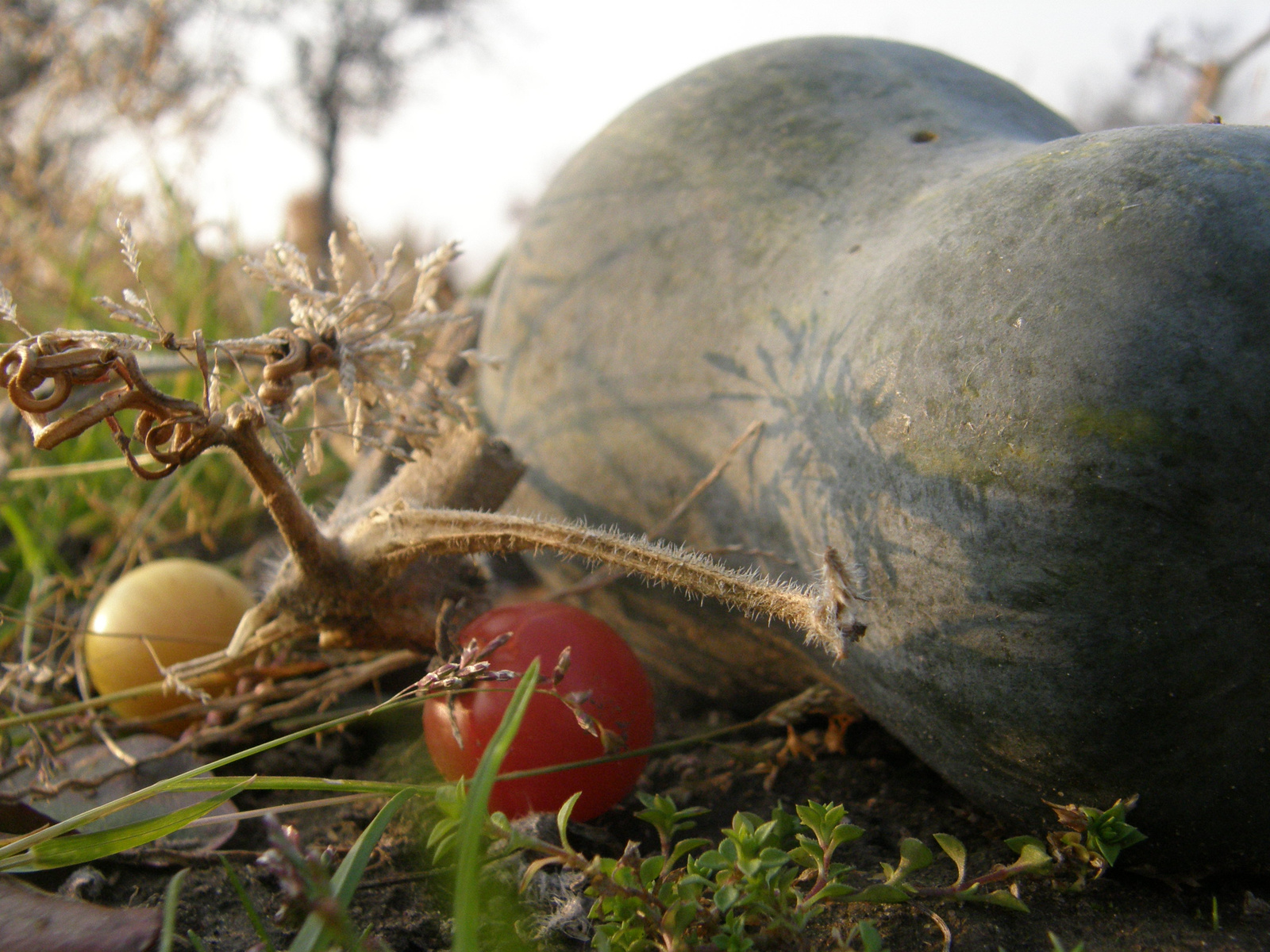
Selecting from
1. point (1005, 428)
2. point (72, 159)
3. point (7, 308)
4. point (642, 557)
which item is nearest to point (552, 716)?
point (642, 557)

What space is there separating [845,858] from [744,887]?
0.28 m

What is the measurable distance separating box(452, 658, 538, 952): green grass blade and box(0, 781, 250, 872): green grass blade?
0.31 m

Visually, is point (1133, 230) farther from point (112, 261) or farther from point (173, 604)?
point (112, 261)

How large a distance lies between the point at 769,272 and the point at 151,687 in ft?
3.67

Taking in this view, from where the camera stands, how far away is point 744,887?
2.81 feet

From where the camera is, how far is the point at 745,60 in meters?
1.69

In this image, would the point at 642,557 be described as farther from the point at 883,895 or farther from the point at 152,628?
the point at 152,628

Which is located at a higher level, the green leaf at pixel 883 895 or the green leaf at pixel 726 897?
the green leaf at pixel 726 897

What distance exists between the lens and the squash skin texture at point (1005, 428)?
868 millimetres

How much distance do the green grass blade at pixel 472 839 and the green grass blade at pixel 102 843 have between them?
0.31m

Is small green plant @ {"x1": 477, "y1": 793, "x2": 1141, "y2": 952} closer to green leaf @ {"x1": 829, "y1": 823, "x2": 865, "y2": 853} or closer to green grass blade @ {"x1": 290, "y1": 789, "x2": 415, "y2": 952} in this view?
green leaf @ {"x1": 829, "y1": 823, "x2": 865, "y2": 853}

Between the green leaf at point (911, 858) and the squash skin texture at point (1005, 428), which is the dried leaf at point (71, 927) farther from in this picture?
the squash skin texture at point (1005, 428)

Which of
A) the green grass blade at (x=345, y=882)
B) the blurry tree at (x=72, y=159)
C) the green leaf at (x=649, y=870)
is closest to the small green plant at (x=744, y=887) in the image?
the green leaf at (x=649, y=870)

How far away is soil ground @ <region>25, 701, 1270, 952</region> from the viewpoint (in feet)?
3.03
